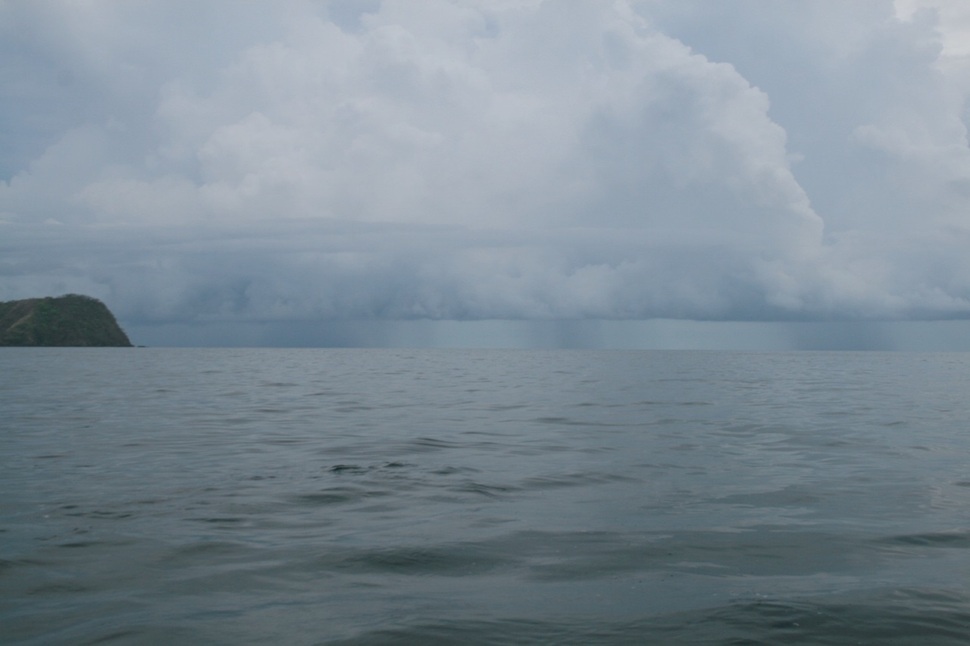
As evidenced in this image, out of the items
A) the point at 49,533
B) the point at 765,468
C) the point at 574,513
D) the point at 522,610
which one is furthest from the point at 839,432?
the point at 49,533

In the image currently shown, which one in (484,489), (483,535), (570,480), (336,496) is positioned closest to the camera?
(483,535)

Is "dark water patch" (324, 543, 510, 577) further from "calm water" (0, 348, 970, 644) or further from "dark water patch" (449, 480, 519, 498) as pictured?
"dark water patch" (449, 480, 519, 498)

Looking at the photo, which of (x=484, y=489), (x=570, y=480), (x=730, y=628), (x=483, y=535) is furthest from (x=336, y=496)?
(x=730, y=628)

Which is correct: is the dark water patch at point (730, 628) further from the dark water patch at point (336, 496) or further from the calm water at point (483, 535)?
the dark water patch at point (336, 496)

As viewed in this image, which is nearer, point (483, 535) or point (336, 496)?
point (483, 535)

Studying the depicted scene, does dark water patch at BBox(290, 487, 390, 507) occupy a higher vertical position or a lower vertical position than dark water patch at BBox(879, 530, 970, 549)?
lower

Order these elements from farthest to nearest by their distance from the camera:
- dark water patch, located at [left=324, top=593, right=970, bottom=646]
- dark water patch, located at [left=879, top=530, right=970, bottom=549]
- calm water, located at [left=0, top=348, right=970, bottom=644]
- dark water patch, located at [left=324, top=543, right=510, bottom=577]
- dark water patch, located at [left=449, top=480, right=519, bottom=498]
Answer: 1. dark water patch, located at [left=449, top=480, right=519, bottom=498]
2. dark water patch, located at [left=879, top=530, right=970, bottom=549]
3. dark water patch, located at [left=324, top=543, right=510, bottom=577]
4. calm water, located at [left=0, top=348, right=970, bottom=644]
5. dark water patch, located at [left=324, top=593, right=970, bottom=646]

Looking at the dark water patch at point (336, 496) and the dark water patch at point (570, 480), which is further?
the dark water patch at point (570, 480)

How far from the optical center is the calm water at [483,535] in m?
8.49

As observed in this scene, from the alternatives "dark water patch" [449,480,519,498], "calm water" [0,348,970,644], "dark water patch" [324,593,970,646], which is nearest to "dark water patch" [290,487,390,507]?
"calm water" [0,348,970,644]

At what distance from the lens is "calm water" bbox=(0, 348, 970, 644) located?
27.9ft

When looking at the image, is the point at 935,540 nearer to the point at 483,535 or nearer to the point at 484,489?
the point at 483,535

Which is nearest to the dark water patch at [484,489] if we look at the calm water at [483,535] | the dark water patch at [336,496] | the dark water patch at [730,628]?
the calm water at [483,535]

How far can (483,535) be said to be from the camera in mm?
12219
